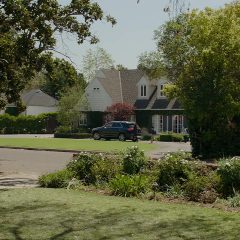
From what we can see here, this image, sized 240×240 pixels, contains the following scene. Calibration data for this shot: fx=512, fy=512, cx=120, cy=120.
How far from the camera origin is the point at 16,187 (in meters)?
14.7

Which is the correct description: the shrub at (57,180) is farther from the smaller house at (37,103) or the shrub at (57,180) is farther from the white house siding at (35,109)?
the white house siding at (35,109)

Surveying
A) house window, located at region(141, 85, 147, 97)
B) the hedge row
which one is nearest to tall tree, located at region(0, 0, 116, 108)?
house window, located at region(141, 85, 147, 97)

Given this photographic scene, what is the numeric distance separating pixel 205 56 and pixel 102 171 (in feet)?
44.2

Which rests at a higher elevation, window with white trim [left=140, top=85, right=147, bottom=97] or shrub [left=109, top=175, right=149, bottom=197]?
window with white trim [left=140, top=85, right=147, bottom=97]

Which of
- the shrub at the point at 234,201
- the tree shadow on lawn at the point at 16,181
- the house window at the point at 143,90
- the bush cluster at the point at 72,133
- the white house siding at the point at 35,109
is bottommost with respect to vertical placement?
the tree shadow on lawn at the point at 16,181

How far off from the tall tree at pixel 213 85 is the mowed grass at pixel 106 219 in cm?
1504

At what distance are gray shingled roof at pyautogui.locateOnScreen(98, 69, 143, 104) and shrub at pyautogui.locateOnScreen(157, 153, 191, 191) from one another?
45994mm

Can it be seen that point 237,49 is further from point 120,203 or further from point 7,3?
point 120,203

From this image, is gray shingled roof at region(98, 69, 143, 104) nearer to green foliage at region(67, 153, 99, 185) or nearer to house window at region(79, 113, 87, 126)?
house window at region(79, 113, 87, 126)

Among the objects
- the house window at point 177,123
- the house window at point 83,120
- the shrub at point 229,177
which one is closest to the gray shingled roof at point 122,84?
the house window at point 83,120

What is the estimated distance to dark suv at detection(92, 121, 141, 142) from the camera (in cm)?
4562

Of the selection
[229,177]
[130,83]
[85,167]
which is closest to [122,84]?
[130,83]

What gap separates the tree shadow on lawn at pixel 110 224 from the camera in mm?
7996

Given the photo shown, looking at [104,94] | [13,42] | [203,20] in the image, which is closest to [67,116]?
[104,94]
